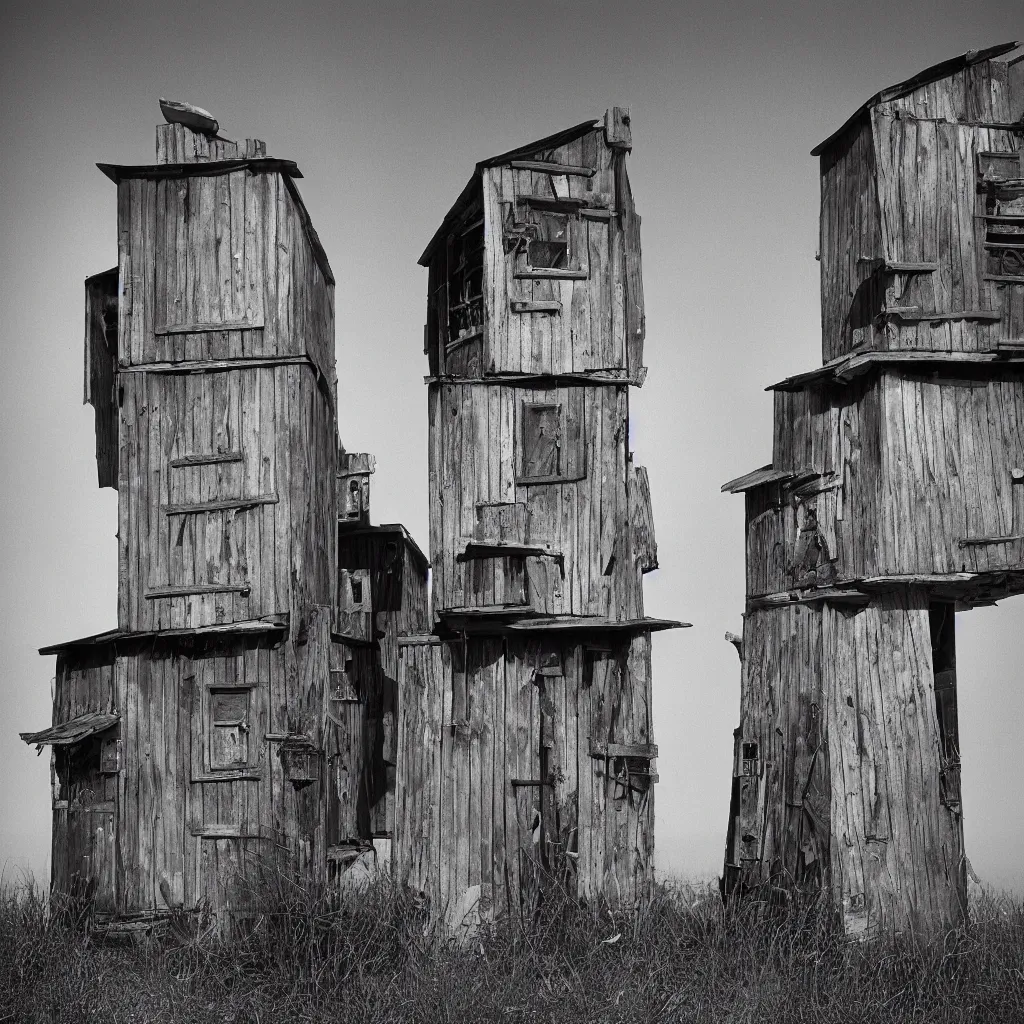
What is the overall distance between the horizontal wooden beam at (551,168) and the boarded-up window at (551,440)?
364 cm

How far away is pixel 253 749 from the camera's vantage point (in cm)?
2358

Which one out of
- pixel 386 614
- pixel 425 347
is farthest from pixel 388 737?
pixel 425 347

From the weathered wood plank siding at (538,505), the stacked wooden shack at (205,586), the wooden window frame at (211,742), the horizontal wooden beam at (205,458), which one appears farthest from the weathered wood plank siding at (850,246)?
the wooden window frame at (211,742)

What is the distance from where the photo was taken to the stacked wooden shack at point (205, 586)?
76.8 feet

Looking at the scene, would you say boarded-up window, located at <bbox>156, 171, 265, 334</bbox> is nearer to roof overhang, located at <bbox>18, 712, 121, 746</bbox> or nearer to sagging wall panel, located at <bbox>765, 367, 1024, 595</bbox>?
roof overhang, located at <bbox>18, 712, 121, 746</bbox>

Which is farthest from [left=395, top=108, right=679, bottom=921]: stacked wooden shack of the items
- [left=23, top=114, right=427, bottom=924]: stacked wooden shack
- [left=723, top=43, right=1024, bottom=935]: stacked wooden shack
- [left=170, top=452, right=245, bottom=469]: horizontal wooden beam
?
[left=170, top=452, right=245, bottom=469]: horizontal wooden beam

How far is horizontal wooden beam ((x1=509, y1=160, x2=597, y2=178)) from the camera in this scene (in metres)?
24.3

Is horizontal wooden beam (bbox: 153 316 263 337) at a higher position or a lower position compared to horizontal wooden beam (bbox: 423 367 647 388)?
higher

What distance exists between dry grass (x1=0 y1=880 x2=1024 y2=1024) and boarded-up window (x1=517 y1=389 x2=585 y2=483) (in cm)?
665

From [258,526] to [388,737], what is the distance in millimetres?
6613

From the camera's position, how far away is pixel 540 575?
23578mm

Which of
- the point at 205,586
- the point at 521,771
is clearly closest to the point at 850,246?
the point at 521,771

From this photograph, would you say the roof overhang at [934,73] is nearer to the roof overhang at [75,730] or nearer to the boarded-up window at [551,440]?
the boarded-up window at [551,440]

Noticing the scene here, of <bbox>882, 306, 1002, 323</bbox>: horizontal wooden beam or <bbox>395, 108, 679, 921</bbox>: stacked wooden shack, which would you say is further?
<bbox>395, 108, 679, 921</bbox>: stacked wooden shack
